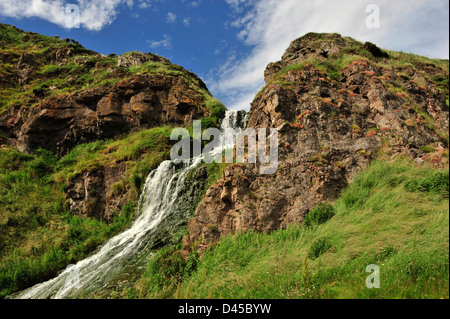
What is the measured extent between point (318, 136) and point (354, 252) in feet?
18.9

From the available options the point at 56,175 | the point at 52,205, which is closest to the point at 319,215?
the point at 52,205

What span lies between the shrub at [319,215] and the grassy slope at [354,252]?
22cm

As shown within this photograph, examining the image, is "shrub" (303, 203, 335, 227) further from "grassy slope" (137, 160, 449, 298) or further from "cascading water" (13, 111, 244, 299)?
"cascading water" (13, 111, 244, 299)

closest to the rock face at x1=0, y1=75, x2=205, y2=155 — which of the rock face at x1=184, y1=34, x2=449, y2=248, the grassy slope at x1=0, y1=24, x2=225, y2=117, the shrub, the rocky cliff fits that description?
the rocky cliff

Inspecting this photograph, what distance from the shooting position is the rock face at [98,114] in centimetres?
2273

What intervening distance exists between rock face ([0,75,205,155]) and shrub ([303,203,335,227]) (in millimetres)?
17080

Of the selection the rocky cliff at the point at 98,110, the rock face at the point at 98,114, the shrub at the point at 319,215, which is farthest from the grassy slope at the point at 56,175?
the shrub at the point at 319,215

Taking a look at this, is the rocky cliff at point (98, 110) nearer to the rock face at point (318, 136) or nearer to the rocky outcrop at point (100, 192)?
the rocky outcrop at point (100, 192)

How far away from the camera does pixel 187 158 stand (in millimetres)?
17297

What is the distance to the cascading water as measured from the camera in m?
9.24

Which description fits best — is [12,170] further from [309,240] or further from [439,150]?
[439,150]

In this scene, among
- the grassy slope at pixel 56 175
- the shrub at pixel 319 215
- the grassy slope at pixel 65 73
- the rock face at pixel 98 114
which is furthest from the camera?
the grassy slope at pixel 65 73
